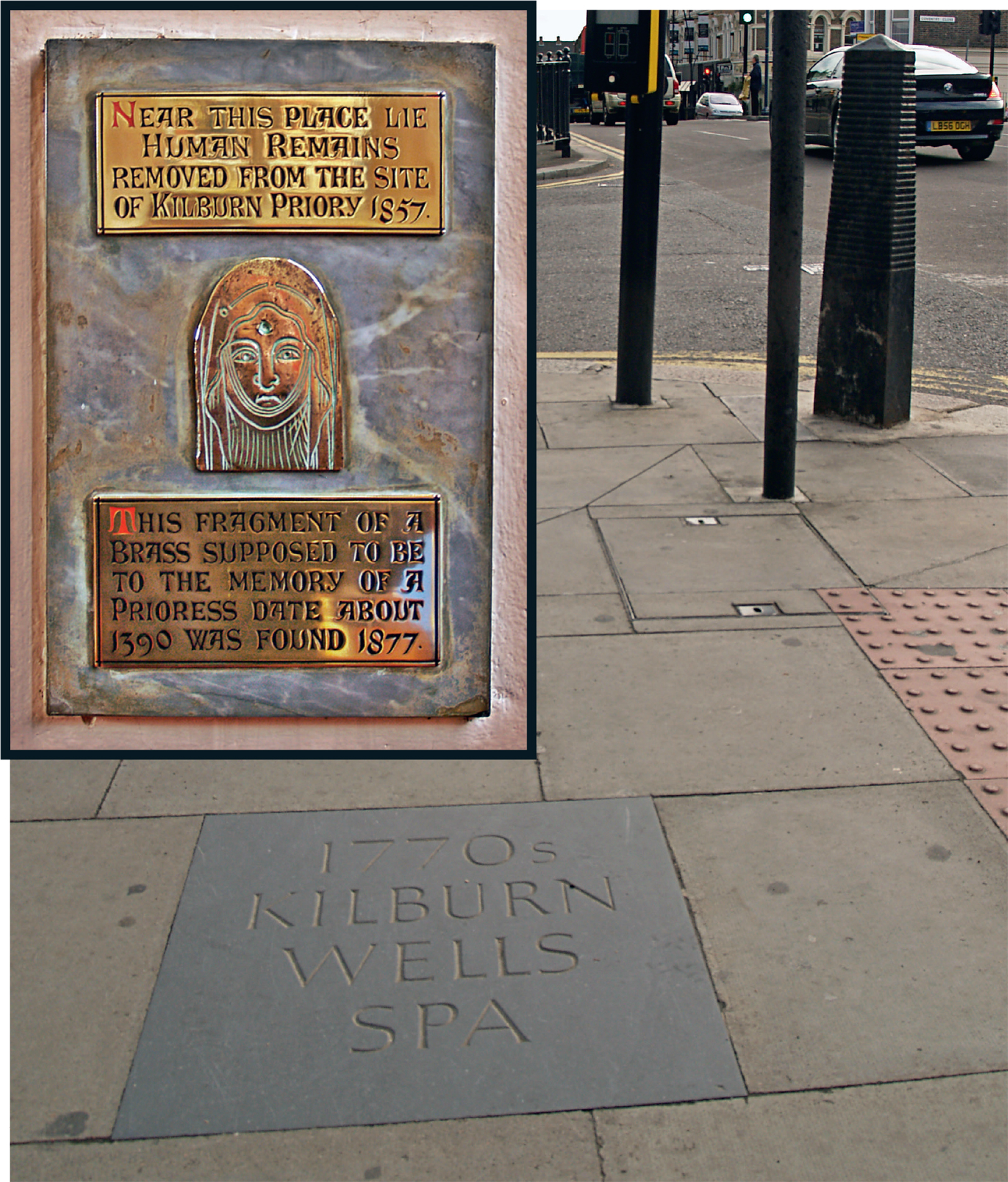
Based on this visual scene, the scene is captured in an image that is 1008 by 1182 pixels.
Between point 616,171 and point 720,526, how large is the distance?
18.7m

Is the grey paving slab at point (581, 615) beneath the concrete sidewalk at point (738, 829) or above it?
above

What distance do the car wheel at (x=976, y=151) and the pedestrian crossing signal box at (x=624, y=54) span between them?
1505cm

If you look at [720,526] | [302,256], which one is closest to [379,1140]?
[302,256]

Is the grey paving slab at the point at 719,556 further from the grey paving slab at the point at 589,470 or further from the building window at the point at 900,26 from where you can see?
the building window at the point at 900,26

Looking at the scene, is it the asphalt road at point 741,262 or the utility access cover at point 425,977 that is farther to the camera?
the asphalt road at point 741,262

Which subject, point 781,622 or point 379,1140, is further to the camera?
point 781,622

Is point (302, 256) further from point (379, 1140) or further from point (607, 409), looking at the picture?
point (607, 409)

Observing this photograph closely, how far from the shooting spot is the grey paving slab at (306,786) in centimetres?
411

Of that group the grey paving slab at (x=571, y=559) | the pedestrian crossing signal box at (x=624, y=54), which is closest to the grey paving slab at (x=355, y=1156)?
the grey paving slab at (x=571, y=559)

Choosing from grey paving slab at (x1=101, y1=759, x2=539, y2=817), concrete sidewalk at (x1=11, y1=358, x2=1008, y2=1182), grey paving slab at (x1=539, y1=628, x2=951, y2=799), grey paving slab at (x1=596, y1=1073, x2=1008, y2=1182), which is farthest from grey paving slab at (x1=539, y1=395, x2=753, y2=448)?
grey paving slab at (x1=596, y1=1073, x2=1008, y2=1182)

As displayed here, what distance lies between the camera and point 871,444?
7.84m

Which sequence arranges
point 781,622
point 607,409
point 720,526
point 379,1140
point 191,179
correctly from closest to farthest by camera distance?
point 191,179 → point 379,1140 → point 781,622 → point 720,526 → point 607,409

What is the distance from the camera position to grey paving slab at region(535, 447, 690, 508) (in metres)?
7.01

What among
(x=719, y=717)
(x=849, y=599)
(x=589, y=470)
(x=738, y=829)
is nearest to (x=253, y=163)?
(x=738, y=829)
